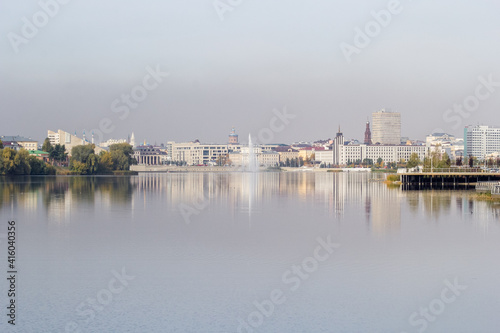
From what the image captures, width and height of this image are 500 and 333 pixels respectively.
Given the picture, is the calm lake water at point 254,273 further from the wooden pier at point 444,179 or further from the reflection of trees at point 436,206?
the wooden pier at point 444,179

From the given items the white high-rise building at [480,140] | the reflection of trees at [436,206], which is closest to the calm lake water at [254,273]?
the reflection of trees at [436,206]

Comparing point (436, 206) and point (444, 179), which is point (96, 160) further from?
point (436, 206)

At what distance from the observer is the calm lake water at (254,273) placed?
10.6 m

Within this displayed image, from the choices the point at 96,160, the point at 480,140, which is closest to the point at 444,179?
the point at 96,160

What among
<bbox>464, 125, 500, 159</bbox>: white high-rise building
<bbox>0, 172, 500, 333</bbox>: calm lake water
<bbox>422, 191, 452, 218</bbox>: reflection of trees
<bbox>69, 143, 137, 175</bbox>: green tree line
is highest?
<bbox>464, 125, 500, 159</bbox>: white high-rise building

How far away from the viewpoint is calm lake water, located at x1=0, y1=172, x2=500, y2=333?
10.6 meters

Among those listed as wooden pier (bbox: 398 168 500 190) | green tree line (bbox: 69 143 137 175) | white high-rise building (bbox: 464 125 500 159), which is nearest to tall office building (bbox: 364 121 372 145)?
white high-rise building (bbox: 464 125 500 159)

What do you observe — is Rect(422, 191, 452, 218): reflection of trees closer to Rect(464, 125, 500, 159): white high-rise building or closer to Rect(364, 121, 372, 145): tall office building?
Rect(364, 121, 372, 145): tall office building

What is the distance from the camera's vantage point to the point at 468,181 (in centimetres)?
5162

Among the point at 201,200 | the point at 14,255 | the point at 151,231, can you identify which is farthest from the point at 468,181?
the point at 14,255

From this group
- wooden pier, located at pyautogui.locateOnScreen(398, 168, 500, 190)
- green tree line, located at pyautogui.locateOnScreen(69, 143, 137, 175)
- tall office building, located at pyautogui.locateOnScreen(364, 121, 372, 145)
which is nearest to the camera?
wooden pier, located at pyautogui.locateOnScreen(398, 168, 500, 190)

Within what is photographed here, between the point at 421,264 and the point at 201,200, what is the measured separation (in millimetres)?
20571

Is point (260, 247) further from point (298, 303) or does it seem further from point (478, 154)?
point (478, 154)

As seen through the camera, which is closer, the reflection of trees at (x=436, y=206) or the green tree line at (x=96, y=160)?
the reflection of trees at (x=436, y=206)
